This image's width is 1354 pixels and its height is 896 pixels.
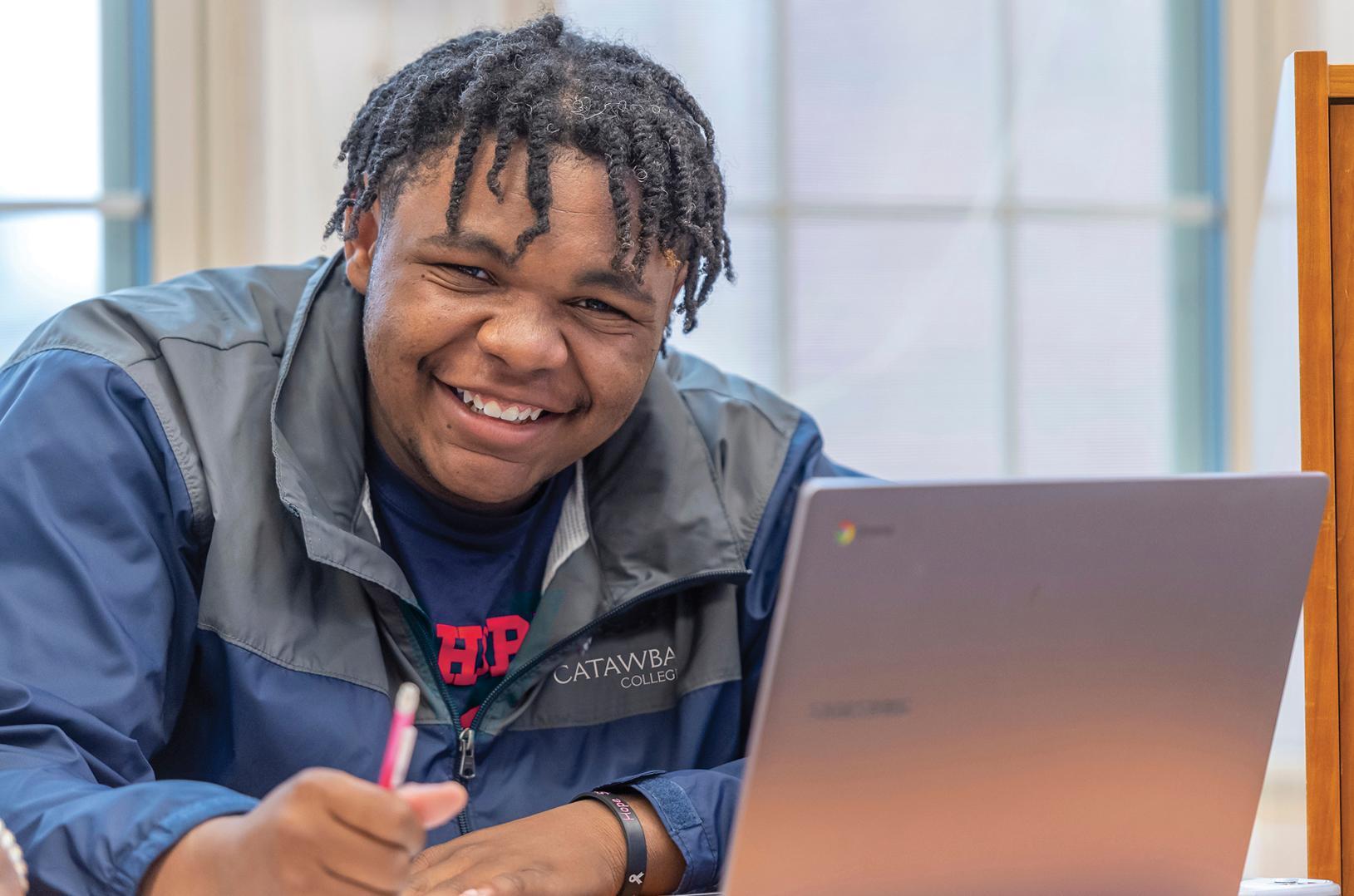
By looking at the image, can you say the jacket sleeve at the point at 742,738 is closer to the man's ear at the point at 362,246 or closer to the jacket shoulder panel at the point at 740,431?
the jacket shoulder panel at the point at 740,431

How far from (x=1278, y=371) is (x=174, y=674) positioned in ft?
3.01

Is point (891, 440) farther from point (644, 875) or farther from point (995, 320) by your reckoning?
point (644, 875)

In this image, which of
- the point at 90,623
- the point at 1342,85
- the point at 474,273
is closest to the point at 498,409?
the point at 474,273

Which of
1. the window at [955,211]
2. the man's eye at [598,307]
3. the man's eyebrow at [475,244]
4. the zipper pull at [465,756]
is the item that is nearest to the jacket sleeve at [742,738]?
the zipper pull at [465,756]

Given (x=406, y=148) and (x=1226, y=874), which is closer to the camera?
(x=1226, y=874)

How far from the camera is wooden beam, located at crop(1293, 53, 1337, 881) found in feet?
3.17

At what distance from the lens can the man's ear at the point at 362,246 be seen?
117 cm

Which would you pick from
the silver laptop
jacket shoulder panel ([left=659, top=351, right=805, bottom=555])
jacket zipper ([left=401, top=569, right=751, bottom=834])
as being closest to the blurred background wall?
jacket shoulder panel ([left=659, top=351, right=805, bottom=555])

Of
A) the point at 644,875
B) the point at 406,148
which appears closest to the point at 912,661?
the point at 644,875

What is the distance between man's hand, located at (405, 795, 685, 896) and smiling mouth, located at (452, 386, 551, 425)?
1.06 feet

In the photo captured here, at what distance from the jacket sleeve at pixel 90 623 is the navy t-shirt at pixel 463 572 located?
0.65 feet

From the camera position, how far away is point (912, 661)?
2.09 ft

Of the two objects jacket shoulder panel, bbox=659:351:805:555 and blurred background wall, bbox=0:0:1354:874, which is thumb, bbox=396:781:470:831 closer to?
jacket shoulder panel, bbox=659:351:805:555

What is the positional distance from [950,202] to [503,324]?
1138mm
